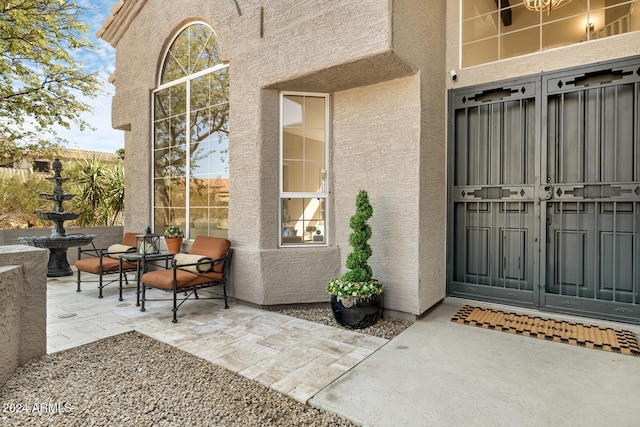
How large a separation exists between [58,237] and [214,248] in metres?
3.29

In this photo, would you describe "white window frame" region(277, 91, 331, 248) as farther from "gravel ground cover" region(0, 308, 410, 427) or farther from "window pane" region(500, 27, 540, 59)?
"window pane" region(500, 27, 540, 59)

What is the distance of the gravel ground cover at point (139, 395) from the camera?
2.20 m

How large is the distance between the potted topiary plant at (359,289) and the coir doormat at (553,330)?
1.03 m

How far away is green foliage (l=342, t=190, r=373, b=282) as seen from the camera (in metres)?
3.90

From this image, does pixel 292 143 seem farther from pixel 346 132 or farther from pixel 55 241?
pixel 55 241

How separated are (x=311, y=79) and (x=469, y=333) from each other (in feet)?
11.3

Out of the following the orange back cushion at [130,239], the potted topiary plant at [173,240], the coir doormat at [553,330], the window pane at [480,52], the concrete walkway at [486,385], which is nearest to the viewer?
the concrete walkway at [486,385]

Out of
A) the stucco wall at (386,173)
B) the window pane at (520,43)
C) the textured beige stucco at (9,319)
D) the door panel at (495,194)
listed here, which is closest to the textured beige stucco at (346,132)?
the stucco wall at (386,173)

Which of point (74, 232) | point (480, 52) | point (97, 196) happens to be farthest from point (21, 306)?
point (97, 196)

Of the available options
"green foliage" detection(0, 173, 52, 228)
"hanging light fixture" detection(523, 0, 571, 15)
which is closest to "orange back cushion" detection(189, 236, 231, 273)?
"hanging light fixture" detection(523, 0, 571, 15)

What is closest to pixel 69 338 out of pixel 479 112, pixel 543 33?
pixel 479 112

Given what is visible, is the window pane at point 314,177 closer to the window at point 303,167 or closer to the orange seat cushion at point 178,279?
the window at point 303,167

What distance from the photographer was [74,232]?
7.39m

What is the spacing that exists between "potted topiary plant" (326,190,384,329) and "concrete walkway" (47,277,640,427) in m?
0.21
